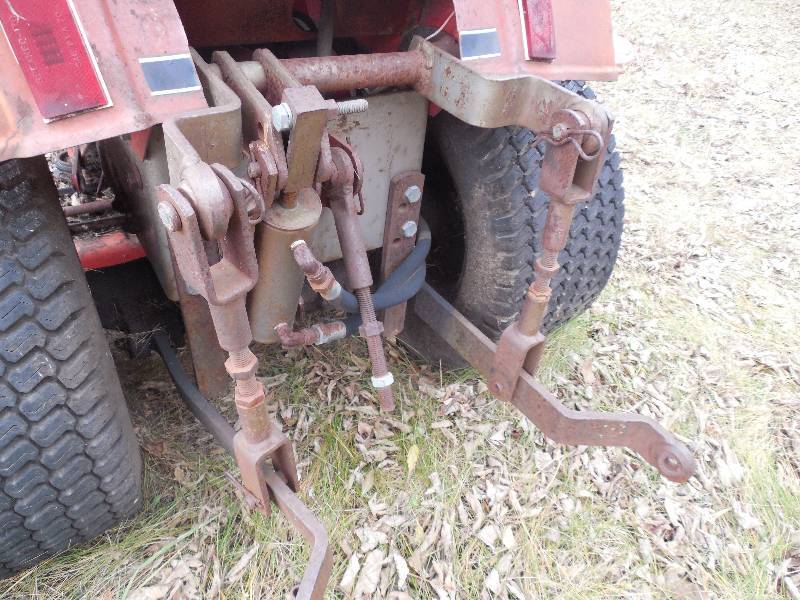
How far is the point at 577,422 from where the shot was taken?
177 centimetres

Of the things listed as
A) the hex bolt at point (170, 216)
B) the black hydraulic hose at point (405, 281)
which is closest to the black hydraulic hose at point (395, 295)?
the black hydraulic hose at point (405, 281)

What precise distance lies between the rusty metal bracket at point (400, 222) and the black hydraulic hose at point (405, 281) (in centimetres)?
3

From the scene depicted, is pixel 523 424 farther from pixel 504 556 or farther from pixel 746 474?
pixel 746 474

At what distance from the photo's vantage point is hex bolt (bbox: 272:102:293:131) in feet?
3.97

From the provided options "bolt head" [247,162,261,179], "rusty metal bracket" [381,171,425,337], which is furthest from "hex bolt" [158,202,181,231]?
"rusty metal bracket" [381,171,425,337]

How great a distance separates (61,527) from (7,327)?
60 centimetres

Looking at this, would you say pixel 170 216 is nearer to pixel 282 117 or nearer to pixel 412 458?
pixel 282 117

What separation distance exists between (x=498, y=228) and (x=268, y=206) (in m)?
0.86

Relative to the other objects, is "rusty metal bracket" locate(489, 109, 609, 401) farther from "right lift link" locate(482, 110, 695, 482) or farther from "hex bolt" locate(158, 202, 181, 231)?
"hex bolt" locate(158, 202, 181, 231)

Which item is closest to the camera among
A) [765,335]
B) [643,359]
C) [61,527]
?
[61,527]

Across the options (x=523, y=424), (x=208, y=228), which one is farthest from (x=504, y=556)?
(x=208, y=228)

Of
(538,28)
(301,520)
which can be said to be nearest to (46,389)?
(301,520)

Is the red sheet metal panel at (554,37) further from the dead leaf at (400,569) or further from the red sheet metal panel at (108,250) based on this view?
the dead leaf at (400,569)

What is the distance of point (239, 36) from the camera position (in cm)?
203
